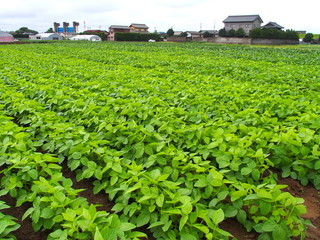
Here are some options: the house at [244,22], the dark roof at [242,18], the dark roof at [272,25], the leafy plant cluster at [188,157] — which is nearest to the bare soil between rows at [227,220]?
the leafy plant cluster at [188,157]

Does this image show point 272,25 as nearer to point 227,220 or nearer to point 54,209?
point 227,220

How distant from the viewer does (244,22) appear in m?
73.4

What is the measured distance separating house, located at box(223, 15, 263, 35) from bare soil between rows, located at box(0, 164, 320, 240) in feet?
252

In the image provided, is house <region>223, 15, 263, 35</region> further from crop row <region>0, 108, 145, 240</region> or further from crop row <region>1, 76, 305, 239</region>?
crop row <region>0, 108, 145, 240</region>

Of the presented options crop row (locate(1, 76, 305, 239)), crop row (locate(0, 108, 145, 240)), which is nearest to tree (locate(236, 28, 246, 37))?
crop row (locate(1, 76, 305, 239))

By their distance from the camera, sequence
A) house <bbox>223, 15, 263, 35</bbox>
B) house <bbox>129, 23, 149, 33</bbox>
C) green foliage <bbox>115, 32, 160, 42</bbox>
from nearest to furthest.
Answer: green foliage <bbox>115, 32, 160, 42</bbox>, house <bbox>223, 15, 263, 35</bbox>, house <bbox>129, 23, 149, 33</bbox>

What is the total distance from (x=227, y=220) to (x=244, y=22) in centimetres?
8017

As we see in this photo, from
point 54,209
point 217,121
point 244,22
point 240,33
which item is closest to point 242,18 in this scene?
point 244,22

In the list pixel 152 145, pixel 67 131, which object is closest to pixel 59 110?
pixel 67 131

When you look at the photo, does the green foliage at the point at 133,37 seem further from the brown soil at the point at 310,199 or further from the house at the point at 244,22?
the brown soil at the point at 310,199

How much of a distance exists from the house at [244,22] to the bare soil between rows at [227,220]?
76743 mm

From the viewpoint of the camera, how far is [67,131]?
3652mm

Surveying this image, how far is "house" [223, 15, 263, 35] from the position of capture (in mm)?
72875

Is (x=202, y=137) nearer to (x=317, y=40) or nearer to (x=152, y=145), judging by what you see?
(x=152, y=145)
